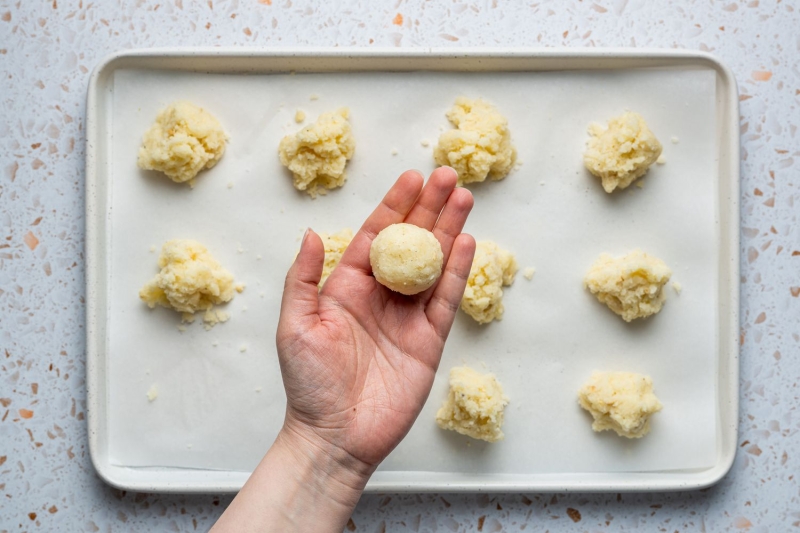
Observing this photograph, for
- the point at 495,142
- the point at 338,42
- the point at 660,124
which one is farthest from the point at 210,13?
the point at 660,124

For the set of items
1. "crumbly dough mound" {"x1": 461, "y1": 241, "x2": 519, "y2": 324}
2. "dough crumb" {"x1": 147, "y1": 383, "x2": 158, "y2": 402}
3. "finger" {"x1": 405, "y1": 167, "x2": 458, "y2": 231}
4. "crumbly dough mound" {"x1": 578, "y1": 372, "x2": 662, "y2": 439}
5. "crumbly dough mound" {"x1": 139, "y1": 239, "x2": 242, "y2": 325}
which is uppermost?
A: "finger" {"x1": 405, "y1": 167, "x2": 458, "y2": 231}

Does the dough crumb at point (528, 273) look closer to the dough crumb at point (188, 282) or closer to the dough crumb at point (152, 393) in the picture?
the dough crumb at point (188, 282)

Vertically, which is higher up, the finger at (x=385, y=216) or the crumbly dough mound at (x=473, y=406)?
the finger at (x=385, y=216)

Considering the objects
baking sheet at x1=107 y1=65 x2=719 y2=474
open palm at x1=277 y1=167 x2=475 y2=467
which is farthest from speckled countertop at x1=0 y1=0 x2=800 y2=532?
open palm at x1=277 y1=167 x2=475 y2=467

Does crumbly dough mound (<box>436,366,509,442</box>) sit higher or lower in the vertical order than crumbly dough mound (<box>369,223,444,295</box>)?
lower

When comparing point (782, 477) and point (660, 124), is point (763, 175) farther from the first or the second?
point (782, 477)

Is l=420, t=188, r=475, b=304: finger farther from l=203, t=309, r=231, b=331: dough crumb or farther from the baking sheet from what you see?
l=203, t=309, r=231, b=331: dough crumb

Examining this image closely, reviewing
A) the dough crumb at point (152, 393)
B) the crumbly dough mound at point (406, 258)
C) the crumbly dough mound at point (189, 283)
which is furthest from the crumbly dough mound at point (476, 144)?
the dough crumb at point (152, 393)
